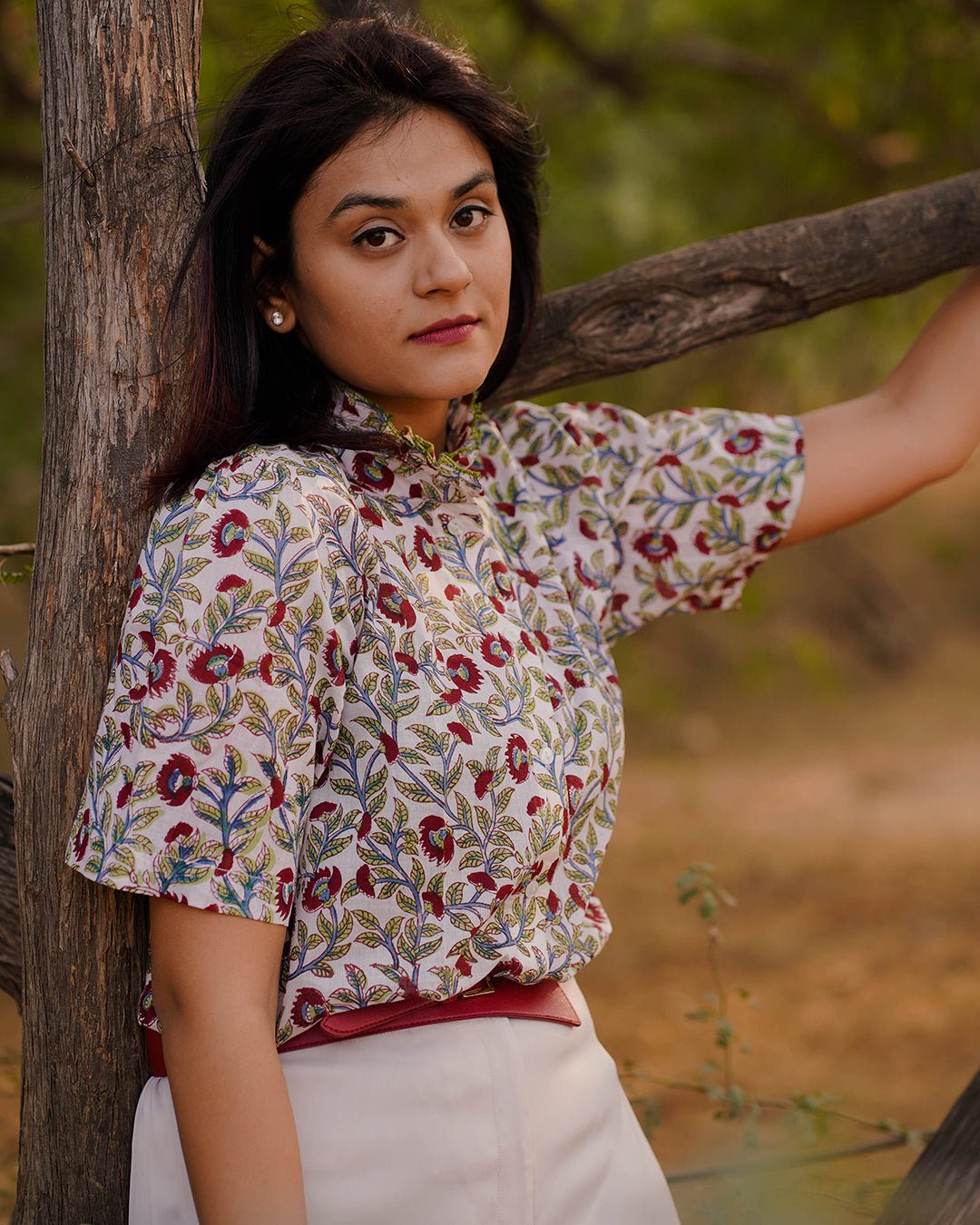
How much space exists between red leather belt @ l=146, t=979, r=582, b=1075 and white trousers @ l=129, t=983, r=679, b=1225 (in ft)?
0.04

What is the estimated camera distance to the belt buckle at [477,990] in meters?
1.35

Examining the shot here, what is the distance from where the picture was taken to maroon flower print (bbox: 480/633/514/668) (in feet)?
4.51

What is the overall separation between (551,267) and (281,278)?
297 centimetres

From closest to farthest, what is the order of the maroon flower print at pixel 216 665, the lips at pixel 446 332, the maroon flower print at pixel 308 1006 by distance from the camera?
the maroon flower print at pixel 216 665 → the maroon flower print at pixel 308 1006 → the lips at pixel 446 332

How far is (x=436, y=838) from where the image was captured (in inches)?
51.4


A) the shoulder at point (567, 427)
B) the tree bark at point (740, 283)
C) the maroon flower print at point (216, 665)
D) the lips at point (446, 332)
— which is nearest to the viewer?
the maroon flower print at point (216, 665)

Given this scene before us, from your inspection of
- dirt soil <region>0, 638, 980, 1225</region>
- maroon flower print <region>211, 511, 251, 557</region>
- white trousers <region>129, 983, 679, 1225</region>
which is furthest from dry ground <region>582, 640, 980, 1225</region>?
maroon flower print <region>211, 511, 251, 557</region>

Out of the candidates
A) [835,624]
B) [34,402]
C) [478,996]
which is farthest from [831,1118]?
[835,624]

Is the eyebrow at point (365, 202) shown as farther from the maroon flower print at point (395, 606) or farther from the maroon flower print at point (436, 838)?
the maroon flower print at point (436, 838)

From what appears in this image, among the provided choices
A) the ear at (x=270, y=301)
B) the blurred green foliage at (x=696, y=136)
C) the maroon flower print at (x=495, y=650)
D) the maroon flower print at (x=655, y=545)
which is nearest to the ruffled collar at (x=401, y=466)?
the ear at (x=270, y=301)

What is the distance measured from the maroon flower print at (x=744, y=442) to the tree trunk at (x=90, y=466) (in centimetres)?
82

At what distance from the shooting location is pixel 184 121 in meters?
1.38

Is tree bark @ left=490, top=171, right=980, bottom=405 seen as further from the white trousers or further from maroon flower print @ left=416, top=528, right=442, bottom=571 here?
the white trousers

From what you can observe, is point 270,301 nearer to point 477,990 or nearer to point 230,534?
point 230,534
